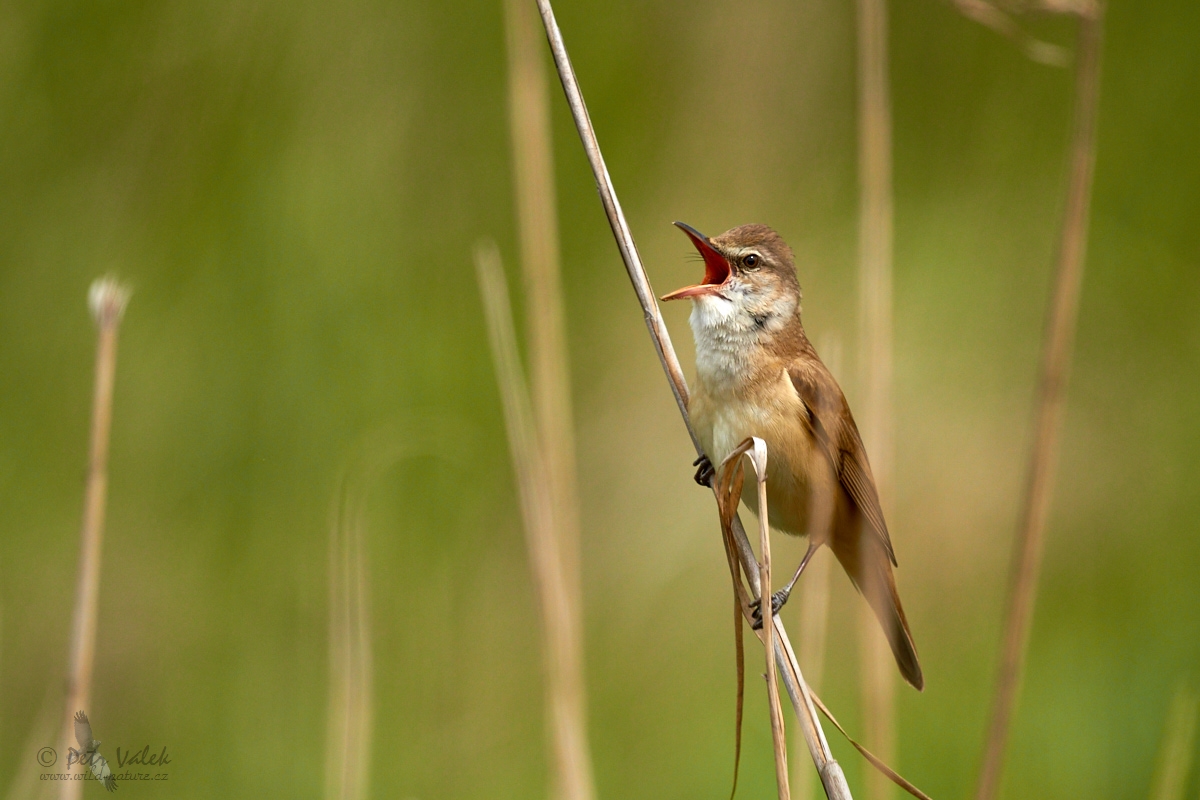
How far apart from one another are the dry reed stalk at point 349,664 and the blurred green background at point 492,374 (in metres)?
1.27

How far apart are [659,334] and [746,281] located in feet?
2.47

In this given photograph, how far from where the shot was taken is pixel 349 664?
2.17 meters

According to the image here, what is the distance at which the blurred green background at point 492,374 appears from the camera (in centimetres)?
404

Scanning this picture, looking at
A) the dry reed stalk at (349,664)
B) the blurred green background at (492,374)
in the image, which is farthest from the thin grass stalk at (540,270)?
the blurred green background at (492,374)

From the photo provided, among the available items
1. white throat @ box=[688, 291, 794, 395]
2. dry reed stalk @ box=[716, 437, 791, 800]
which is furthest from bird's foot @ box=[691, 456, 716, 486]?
dry reed stalk @ box=[716, 437, 791, 800]

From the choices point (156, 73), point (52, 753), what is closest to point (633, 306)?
point (156, 73)

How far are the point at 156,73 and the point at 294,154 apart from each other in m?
0.59

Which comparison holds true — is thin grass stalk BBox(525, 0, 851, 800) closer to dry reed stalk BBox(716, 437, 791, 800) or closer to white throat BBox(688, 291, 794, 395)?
dry reed stalk BBox(716, 437, 791, 800)

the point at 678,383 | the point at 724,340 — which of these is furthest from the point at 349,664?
the point at 724,340

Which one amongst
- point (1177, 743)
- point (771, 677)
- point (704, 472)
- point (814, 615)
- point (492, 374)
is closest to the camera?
point (771, 677)

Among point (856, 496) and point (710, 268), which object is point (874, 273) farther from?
point (856, 496)

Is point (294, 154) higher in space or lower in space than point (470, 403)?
higher

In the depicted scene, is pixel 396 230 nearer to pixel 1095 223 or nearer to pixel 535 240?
pixel 535 240

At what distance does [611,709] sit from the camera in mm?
4574
